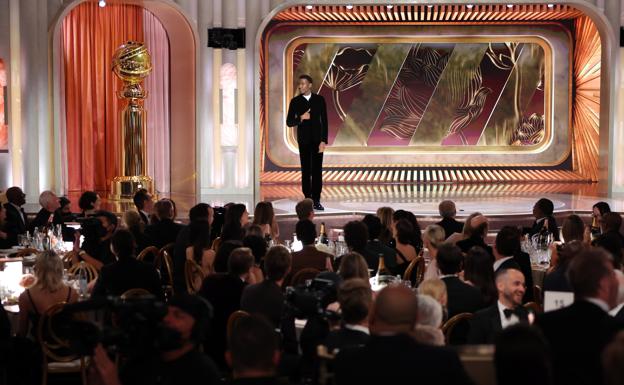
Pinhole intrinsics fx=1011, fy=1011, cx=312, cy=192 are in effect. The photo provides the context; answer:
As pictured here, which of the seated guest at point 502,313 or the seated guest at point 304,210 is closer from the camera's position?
the seated guest at point 502,313

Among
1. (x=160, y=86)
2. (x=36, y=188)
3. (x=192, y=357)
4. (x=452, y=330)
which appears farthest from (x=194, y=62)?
(x=192, y=357)

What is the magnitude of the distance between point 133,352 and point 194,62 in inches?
429

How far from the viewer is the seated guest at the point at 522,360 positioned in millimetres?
2852

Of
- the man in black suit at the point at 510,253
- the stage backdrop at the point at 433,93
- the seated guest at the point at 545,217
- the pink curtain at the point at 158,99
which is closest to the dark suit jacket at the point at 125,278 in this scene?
the man in black suit at the point at 510,253

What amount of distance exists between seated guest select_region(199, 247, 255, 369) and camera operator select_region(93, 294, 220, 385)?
1875mm

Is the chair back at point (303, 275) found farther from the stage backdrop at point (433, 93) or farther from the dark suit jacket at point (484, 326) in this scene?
the stage backdrop at point (433, 93)

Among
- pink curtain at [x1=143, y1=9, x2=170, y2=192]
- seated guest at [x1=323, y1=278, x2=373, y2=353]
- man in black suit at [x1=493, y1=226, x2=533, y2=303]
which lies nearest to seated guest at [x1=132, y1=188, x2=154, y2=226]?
man in black suit at [x1=493, y1=226, x2=533, y2=303]

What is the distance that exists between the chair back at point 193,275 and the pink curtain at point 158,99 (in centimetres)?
865

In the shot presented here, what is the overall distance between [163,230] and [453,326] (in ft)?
10.8

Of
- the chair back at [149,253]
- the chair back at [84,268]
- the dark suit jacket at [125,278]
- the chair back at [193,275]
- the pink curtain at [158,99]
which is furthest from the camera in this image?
the pink curtain at [158,99]

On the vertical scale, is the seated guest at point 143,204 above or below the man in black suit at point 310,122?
below

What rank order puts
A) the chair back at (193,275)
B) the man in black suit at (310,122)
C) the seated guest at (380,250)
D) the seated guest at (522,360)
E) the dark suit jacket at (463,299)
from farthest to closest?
1. the man in black suit at (310,122)
2. the seated guest at (380,250)
3. the chair back at (193,275)
4. the dark suit jacket at (463,299)
5. the seated guest at (522,360)

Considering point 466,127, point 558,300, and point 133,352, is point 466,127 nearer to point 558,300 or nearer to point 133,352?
point 558,300

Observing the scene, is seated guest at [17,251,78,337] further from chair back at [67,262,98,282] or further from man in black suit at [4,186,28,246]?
man in black suit at [4,186,28,246]
